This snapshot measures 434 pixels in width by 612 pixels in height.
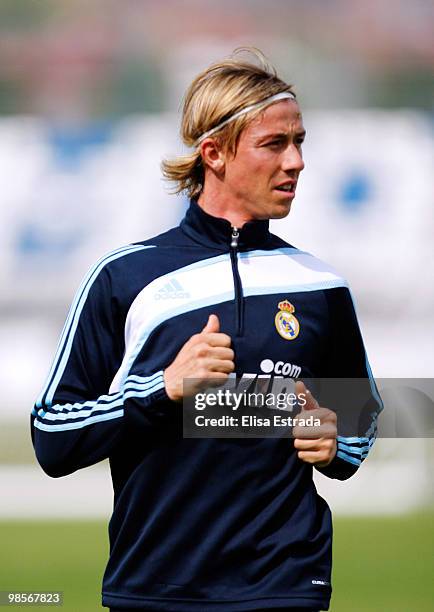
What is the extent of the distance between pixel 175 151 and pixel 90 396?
8.58 feet

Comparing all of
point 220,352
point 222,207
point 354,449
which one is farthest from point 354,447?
point 222,207

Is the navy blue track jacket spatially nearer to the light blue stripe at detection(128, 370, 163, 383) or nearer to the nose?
the light blue stripe at detection(128, 370, 163, 383)

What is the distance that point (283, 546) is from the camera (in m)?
1.85

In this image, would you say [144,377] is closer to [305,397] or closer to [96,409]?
[96,409]

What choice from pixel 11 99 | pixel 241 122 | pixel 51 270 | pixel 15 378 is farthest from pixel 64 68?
pixel 241 122

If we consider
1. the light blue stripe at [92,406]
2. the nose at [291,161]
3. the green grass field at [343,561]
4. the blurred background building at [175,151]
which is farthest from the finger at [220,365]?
the blurred background building at [175,151]

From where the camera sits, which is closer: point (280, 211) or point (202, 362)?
point (202, 362)

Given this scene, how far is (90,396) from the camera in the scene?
1.91 meters

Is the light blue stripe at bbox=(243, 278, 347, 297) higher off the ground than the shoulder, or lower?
lower

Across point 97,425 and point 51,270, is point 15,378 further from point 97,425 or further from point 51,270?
point 97,425

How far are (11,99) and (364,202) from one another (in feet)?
4.94

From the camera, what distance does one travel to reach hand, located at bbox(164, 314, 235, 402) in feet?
5.81

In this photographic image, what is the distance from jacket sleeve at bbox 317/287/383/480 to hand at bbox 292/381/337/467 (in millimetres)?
77

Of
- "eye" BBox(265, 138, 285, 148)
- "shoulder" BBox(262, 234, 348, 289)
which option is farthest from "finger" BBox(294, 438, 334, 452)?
"eye" BBox(265, 138, 285, 148)
